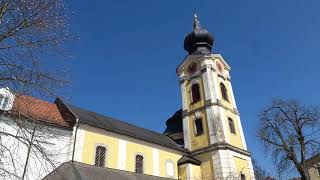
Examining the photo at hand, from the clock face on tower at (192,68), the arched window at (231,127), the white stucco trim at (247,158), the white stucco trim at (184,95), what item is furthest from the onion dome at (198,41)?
the white stucco trim at (247,158)

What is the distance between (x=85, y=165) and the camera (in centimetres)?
1809

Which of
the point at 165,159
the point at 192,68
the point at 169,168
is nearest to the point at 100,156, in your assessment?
the point at 165,159

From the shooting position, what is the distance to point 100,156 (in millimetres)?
19828

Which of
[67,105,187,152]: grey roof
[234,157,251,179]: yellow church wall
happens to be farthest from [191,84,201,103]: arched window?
[234,157,251,179]: yellow church wall

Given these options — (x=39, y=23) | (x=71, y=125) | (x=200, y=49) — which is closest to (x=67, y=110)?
(x=71, y=125)

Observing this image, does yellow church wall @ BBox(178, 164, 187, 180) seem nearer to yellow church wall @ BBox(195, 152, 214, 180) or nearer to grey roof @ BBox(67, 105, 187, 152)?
yellow church wall @ BBox(195, 152, 214, 180)

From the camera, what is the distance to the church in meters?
18.5

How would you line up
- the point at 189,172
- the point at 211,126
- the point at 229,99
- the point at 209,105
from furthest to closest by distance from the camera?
the point at 229,99, the point at 209,105, the point at 211,126, the point at 189,172

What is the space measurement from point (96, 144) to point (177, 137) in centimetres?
1226

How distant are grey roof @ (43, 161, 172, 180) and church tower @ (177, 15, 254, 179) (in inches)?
252

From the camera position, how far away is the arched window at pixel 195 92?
28836 mm

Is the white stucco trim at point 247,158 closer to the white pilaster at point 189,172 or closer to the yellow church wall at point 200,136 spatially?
the yellow church wall at point 200,136

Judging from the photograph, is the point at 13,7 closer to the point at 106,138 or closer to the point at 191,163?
the point at 106,138

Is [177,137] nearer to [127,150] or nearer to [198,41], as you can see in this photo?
[127,150]
